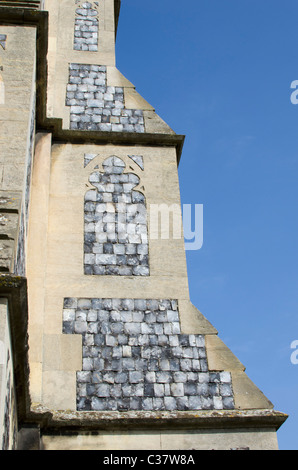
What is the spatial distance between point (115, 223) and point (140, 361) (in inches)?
77.3

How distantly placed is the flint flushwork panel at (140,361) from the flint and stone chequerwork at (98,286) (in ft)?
0.04

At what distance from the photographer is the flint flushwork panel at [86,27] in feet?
33.1

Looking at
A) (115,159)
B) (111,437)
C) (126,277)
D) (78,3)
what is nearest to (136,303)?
(126,277)

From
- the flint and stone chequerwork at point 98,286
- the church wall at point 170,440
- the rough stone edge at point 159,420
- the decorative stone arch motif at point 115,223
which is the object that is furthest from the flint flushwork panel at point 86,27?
the church wall at point 170,440

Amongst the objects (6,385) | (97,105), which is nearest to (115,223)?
(97,105)

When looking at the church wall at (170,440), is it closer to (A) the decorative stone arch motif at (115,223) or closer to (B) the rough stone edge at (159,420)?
(B) the rough stone edge at (159,420)

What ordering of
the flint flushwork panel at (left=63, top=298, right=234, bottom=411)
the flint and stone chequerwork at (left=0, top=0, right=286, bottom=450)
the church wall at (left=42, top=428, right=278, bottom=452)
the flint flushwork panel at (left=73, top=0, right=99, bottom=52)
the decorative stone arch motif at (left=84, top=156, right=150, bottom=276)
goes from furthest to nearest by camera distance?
the flint flushwork panel at (left=73, top=0, right=99, bottom=52) < the decorative stone arch motif at (left=84, top=156, right=150, bottom=276) < the flint flushwork panel at (left=63, top=298, right=234, bottom=411) < the church wall at (left=42, top=428, right=278, bottom=452) < the flint and stone chequerwork at (left=0, top=0, right=286, bottom=450)

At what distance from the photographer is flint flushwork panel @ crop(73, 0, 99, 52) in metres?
10.1

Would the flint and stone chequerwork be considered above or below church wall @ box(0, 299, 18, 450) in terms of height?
above

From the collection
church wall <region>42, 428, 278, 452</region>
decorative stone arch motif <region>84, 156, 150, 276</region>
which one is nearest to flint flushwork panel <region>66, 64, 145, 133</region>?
decorative stone arch motif <region>84, 156, 150, 276</region>

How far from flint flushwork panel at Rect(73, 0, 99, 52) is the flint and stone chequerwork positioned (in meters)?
1.14

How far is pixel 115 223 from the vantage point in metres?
8.02

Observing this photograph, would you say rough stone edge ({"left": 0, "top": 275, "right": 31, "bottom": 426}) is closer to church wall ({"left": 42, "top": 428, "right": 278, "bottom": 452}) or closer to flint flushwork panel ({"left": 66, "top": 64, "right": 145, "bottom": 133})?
church wall ({"left": 42, "top": 428, "right": 278, "bottom": 452})

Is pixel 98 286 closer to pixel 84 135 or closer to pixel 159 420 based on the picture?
pixel 159 420
